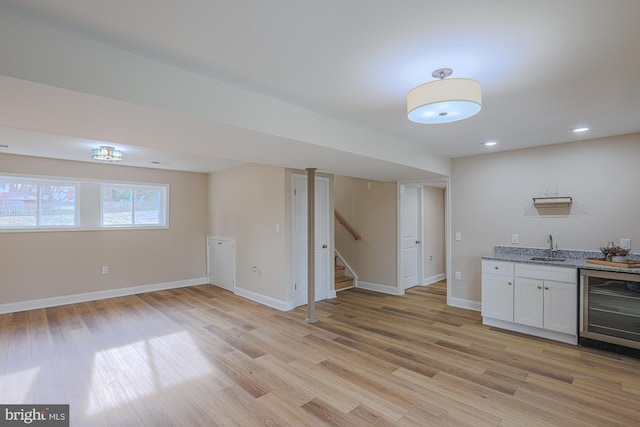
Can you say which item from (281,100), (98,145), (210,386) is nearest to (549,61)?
(281,100)

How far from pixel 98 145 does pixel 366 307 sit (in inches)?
176

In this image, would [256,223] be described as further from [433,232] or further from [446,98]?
[446,98]

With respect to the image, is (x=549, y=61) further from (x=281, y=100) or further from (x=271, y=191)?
(x=271, y=191)

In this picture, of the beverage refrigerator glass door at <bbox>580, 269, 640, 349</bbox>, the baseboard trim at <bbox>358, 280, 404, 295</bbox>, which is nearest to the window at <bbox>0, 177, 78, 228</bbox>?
the baseboard trim at <bbox>358, 280, 404, 295</bbox>

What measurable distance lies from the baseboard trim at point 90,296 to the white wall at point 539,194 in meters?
5.18

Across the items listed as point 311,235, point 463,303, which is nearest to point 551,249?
point 463,303

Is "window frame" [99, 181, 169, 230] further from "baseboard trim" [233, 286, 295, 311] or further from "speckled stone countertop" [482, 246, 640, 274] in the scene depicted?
"speckled stone countertop" [482, 246, 640, 274]

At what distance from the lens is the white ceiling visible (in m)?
1.48

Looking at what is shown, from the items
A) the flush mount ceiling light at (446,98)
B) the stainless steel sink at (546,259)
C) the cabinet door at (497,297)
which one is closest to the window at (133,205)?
the flush mount ceiling light at (446,98)

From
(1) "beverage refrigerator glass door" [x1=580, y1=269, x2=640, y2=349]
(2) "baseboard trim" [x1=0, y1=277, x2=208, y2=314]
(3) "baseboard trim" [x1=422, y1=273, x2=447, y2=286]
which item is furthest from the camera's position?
(3) "baseboard trim" [x1=422, y1=273, x2=447, y2=286]

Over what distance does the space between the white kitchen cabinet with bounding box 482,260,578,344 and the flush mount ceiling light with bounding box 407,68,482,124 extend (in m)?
2.61

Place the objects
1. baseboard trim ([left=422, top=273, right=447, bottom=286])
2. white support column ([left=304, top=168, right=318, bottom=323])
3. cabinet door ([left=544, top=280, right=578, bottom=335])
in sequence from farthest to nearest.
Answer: baseboard trim ([left=422, top=273, right=447, bottom=286]), white support column ([left=304, top=168, right=318, bottom=323]), cabinet door ([left=544, top=280, right=578, bottom=335])

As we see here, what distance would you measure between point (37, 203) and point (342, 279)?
17.6ft

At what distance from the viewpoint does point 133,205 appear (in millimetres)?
5961
